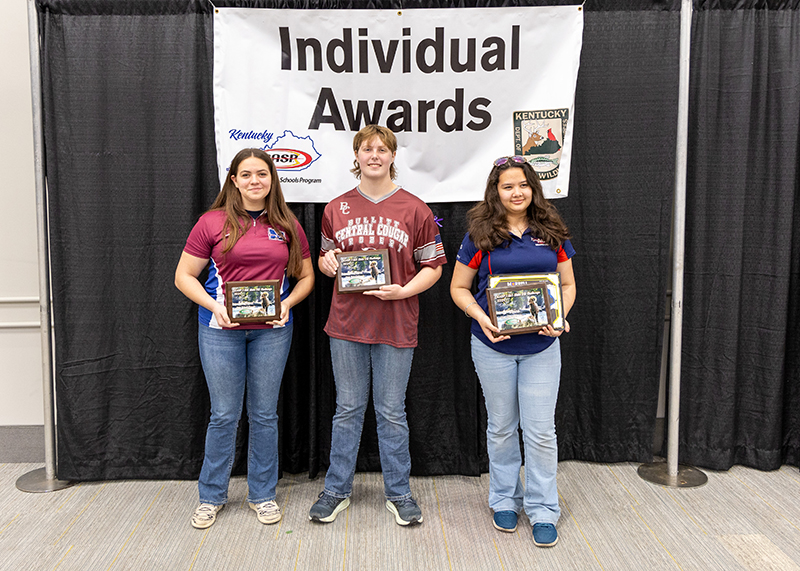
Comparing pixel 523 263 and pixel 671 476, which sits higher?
pixel 523 263

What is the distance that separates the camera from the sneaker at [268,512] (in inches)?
100

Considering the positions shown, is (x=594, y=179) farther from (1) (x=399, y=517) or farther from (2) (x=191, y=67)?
(2) (x=191, y=67)

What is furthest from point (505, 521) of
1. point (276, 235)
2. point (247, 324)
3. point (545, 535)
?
point (276, 235)

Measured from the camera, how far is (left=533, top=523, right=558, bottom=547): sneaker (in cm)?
235

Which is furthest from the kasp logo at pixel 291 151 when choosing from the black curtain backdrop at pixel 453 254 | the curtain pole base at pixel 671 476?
the curtain pole base at pixel 671 476

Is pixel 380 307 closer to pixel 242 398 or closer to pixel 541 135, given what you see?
pixel 242 398

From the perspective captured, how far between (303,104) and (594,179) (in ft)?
4.75

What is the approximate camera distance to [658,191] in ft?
9.57

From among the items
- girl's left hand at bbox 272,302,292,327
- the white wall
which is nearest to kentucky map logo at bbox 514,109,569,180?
girl's left hand at bbox 272,302,292,327

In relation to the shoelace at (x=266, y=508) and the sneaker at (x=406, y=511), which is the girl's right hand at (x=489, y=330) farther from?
the shoelace at (x=266, y=508)

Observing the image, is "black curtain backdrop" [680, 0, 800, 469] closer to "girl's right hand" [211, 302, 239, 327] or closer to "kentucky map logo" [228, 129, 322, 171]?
"kentucky map logo" [228, 129, 322, 171]

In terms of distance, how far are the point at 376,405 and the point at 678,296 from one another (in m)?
1.54

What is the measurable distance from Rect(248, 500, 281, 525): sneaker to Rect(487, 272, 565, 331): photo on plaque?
134cm

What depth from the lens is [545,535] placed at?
7.73 feet
